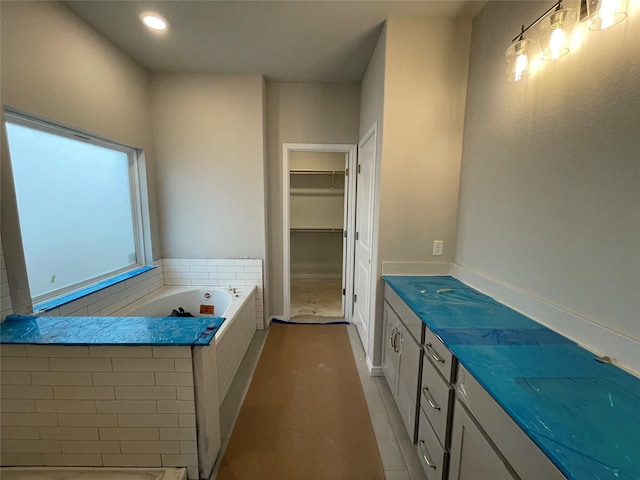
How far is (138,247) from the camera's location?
2.66 m

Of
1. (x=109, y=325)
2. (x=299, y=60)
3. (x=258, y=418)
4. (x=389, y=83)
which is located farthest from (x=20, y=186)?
(x=389, y=83)

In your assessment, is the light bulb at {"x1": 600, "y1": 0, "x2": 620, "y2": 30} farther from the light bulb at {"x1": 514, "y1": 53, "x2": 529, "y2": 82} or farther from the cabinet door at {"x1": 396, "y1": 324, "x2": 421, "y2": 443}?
the cabinet door at {"x1": 396, "y1": 324, "x2": 421, "y2": 443}

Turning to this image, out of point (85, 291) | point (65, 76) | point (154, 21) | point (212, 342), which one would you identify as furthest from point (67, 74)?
point (212, 342)

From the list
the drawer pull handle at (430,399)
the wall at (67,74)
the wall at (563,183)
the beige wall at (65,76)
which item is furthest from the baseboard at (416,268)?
the wall at (67,74)

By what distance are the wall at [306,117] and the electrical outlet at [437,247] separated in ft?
5.17

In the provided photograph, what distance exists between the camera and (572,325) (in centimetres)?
112

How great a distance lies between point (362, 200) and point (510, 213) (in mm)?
1415

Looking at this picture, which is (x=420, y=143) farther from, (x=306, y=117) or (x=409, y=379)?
(x=409, y=379)

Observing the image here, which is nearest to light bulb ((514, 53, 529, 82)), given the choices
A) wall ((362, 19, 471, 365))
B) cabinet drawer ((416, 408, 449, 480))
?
wall ((362, 19, 471, 365))

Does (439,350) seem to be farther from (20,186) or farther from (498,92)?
(20,186)

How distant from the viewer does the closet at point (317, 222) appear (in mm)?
4570

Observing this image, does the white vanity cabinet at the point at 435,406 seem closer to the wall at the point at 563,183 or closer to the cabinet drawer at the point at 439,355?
the cabinet drawer at the point at 439,355

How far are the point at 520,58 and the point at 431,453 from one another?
204 centimetres

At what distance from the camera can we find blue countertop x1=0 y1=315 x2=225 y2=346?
1.23 metres
